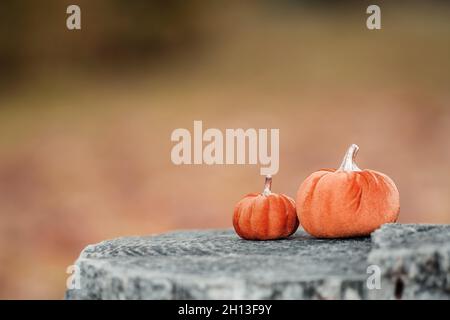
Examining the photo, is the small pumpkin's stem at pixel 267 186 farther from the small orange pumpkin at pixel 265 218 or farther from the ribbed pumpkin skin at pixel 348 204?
the ribbed pumpkin skin at pixel 348 204

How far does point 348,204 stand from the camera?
227 cm

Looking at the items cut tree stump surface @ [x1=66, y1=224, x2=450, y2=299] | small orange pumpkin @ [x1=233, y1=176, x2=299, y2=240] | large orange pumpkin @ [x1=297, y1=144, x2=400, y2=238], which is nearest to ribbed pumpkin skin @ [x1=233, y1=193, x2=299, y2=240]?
small orange pumpkin @ [x1=233, y1=176, x2=299, y2=240]

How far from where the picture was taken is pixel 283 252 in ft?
6.81

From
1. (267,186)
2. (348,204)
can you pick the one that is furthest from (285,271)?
(267,186)

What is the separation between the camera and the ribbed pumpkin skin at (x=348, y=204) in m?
2.27

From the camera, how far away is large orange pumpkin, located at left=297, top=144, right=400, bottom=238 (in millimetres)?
2270

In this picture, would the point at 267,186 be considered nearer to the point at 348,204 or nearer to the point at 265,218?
the point at 265,218

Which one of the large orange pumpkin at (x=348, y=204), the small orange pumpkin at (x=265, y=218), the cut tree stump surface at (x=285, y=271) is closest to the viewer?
the cut tree stump surface at (x=285, y=271)

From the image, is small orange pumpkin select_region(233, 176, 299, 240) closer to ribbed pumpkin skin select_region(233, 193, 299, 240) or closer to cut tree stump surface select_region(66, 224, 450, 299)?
ribbed pumpkin skin select_region(233, 193, 299, 240)

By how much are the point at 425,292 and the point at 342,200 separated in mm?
603

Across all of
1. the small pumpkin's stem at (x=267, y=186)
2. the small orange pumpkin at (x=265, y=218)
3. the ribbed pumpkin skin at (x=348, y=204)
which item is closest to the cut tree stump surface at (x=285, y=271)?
the ribbed pumpkin skin at (x=348, y=204)
